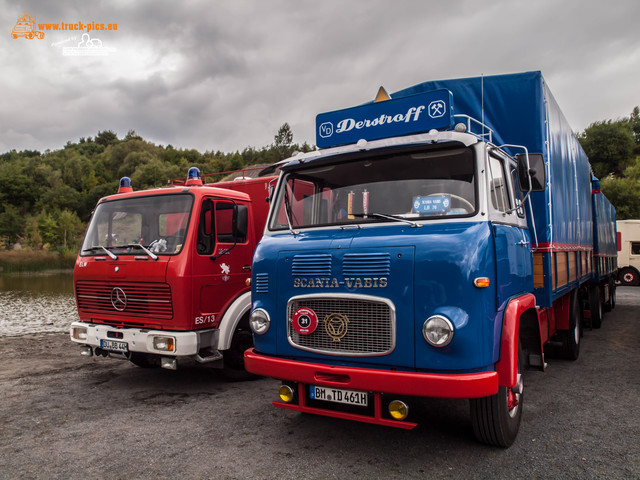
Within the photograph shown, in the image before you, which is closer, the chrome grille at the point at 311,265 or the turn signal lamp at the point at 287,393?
the chrome grille at the point at 311,265

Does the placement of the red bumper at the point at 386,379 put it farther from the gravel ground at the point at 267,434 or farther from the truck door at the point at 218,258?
the truck door at the point at 218,258

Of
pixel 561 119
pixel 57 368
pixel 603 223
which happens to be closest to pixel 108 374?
pixel 57 368

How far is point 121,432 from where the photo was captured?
184 inches

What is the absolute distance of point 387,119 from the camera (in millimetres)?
4449

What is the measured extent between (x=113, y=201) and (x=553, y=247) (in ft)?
18.6

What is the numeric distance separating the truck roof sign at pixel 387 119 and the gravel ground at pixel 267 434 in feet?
9.02

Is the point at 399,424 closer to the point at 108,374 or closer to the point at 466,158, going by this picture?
the point at 466,158

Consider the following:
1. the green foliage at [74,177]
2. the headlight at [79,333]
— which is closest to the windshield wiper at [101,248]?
the headlight at [79,333]

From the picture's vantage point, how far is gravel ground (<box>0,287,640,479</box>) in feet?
12.4

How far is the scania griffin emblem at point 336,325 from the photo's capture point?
12.4ft

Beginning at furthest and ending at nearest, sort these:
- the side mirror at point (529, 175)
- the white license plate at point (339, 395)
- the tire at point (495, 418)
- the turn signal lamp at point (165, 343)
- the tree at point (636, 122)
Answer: the tree at point (636, 122), the turn signal lamp at point (165, 343), the side mirror at point (529, 175), the tire at point (495, 418), the white license plate at point (339, 395)

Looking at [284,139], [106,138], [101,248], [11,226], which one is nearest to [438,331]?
[101,248]

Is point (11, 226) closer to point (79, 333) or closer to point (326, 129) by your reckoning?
point (79, 333)

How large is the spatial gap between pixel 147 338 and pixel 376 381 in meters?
3.32
